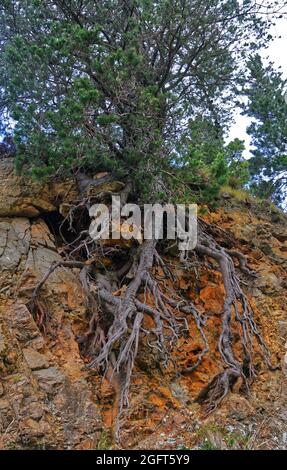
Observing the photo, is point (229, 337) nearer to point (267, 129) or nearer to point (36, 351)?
point (36, 351)

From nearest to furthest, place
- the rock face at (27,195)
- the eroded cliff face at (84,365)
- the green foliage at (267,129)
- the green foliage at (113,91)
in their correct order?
the eroded cliff face at (84,365), the green foliage at (113,91), the rock face at (27,195), the green foliage at (267,129)

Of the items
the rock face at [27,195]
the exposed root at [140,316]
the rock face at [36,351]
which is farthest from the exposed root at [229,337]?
the rock face at [27,195]

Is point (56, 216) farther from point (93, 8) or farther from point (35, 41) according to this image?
point (93, 8)

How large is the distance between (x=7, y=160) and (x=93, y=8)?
298cm

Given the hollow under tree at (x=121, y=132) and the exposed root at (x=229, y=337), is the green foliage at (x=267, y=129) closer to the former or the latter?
the hollow under tree at (x=121, y=132)

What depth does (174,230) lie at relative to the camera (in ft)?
27.8

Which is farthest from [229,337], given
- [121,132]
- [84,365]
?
[121,132]

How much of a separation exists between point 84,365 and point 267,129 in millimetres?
7889

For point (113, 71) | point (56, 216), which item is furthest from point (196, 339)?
point (113, 71)

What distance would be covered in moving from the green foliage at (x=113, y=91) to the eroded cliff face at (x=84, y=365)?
1217 mm

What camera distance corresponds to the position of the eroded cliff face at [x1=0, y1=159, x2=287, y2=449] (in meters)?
5.89

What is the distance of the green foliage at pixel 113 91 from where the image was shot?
24.4ft

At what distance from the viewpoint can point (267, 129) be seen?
12.3m

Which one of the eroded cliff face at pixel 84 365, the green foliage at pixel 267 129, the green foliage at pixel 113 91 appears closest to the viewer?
the eroded cliff face at pixel 84 365
